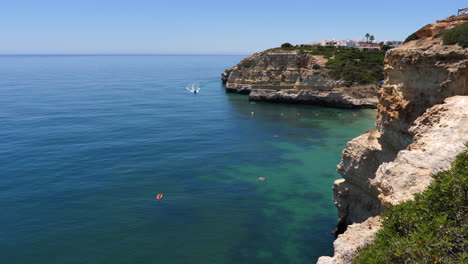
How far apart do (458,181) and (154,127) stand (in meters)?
50.0

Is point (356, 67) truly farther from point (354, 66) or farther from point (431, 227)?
point (431, 227)

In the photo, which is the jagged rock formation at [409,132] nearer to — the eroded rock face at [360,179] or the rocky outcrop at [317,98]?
the eroded rock face at [360,179]

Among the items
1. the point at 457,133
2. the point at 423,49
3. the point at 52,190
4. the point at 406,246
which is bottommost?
the point at 52,190

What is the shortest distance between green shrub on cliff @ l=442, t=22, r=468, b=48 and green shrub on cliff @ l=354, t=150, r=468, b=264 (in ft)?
27.0

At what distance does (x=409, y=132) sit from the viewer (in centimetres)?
1317

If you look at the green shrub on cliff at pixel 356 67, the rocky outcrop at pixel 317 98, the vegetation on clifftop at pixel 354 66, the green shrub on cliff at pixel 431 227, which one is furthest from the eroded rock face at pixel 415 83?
the green shrub on cliff at pixel 356 67

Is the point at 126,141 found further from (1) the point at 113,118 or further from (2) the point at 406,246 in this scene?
(2) the point at 406,246

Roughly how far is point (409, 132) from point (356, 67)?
2995 inches

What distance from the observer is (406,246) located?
26.1ft

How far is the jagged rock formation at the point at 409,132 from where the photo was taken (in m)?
10.4

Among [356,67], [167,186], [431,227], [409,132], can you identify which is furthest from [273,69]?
[431,227]

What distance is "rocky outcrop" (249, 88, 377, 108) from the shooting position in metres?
71.2

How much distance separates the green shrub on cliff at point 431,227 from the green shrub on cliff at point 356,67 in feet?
238

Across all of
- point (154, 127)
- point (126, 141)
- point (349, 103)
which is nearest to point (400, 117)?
point (126, 141)
